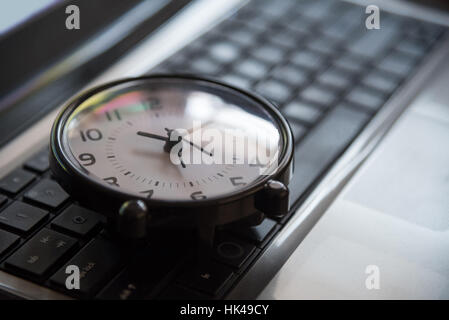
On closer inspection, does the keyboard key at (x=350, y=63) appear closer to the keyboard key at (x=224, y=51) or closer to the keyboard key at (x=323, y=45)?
the keyboard key at (x=323, y=45)

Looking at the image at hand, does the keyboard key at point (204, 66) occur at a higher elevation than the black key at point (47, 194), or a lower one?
lower

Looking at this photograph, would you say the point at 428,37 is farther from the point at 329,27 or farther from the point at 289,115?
the point at 289,115

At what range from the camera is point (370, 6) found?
1.06 m

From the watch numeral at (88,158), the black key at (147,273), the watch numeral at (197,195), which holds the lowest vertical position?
the black key at (147,273)

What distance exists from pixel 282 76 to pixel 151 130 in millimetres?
320

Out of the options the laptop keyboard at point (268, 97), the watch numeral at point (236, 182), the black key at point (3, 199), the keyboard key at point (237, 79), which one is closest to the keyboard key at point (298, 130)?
the laptop keyboard at point (268, 97)

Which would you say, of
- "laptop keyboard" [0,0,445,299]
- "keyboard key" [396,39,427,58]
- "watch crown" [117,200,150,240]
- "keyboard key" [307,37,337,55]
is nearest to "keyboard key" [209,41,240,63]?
"laptop keyboard" [0,0,445,299]

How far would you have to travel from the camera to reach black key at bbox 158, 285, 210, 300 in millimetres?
574

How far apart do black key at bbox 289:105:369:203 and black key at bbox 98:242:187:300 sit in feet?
0.52

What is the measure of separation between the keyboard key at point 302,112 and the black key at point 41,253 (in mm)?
340

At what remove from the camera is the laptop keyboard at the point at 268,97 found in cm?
59

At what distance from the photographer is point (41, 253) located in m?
0.59

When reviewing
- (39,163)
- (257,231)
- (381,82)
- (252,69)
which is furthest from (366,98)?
(39,163)

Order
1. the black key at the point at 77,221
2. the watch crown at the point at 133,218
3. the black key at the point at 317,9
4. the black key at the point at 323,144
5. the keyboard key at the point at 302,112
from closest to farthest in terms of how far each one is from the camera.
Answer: the watch crown at the point at 133,218, the black key at the point at 77,221, the black key at the point at 323,144, the keyboard key at the point at 302,112, the black key at the point at 317,9
